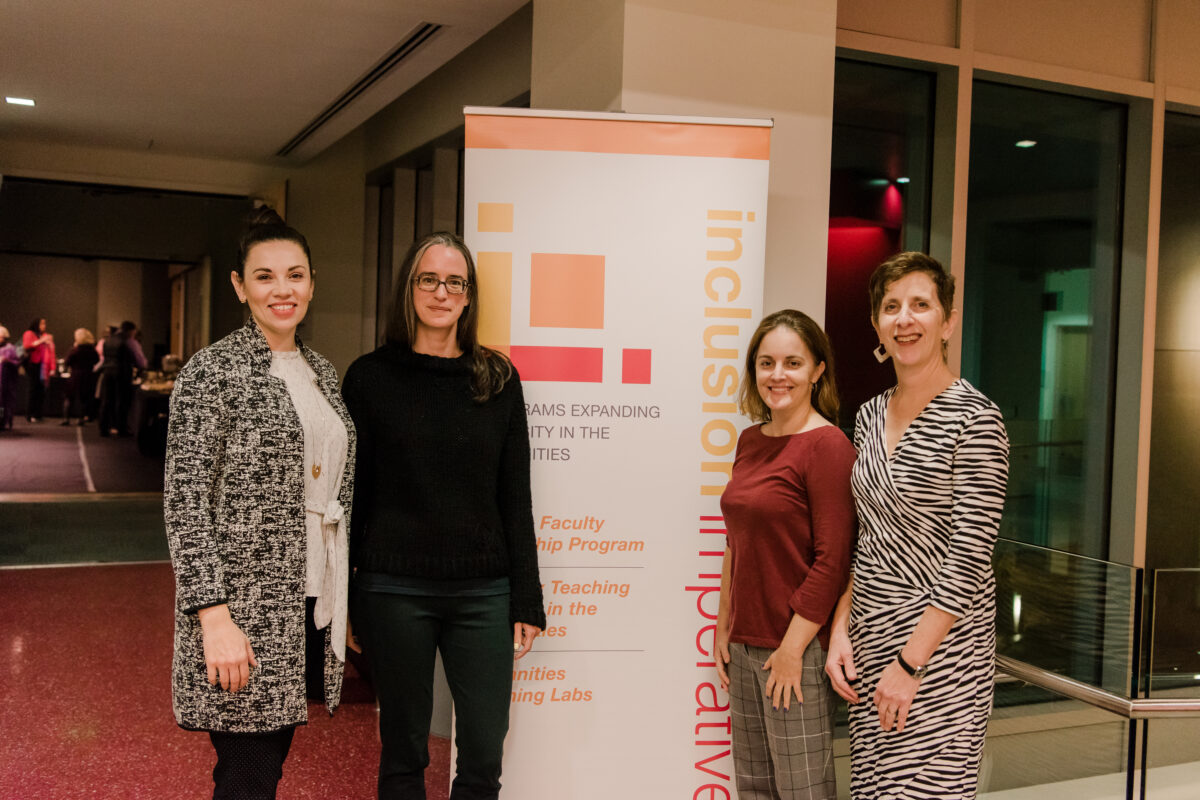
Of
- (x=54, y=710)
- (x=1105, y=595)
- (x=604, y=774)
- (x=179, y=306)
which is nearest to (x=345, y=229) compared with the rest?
(x=54, y=710)

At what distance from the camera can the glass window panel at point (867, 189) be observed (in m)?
3.94

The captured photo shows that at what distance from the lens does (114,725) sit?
148 inches

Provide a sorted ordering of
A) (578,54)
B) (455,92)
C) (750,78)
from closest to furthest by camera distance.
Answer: (750,78)
(578,54)
(455,92)

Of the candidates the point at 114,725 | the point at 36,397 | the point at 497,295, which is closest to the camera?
the point at 497,295

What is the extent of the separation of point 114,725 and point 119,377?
10643 mm

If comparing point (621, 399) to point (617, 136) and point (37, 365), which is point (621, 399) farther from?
point (37, 365)

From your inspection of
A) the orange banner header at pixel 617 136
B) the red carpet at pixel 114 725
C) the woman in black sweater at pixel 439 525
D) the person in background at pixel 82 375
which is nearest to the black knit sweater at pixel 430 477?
Result: the woman in black sweater at pixel 439 525

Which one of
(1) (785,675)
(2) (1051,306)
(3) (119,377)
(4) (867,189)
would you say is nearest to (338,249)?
(4) (867,189)

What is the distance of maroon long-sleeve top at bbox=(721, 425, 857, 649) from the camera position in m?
2.10

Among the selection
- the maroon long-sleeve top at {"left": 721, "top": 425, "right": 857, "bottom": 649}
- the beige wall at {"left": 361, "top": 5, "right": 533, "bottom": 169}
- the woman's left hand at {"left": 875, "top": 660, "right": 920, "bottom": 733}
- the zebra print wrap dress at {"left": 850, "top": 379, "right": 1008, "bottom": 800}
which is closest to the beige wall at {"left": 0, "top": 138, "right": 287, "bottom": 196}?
the beige wall at {"left": 361, "top": 5, "right": 533, "bottom": 169}

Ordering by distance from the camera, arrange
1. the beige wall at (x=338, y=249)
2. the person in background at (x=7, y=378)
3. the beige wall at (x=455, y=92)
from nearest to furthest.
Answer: the beige wall at (x=455, y=92), the beige wall at (x=338, y=249), the person in background at (x=7, y=378)

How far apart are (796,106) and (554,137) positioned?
3.33 ft

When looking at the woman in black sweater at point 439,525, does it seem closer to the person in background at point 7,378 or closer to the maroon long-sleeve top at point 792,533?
the maroon long-sleeve top at point 792,533

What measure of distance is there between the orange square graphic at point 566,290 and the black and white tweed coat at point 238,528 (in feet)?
3.06
